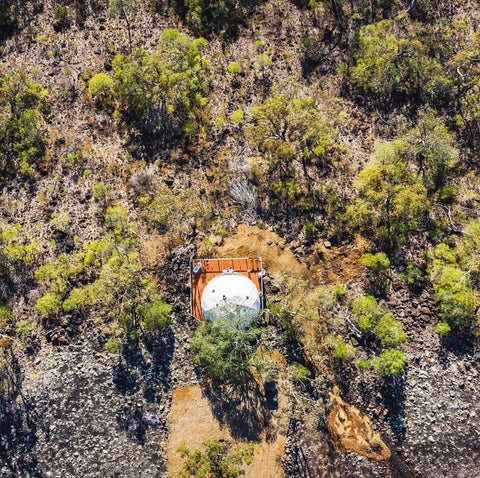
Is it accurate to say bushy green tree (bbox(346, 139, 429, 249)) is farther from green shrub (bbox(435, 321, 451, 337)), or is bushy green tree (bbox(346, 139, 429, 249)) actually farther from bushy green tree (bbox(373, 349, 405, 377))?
bushy green tree (bbox(373, 349, 405, 377))

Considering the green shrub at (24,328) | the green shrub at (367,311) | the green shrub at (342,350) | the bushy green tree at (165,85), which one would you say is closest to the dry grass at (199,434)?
the green shrub at (342,350)

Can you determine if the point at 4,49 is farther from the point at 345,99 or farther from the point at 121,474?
the point at 121,474

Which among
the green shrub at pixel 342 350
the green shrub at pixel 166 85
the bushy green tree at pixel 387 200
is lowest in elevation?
the green shrub at pixel 342 350

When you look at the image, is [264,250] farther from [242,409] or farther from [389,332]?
[242,409]

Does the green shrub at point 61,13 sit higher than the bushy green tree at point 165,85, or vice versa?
the green shrub at point 61,13

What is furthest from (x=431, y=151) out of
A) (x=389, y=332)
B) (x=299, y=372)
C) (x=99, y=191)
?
(x=99, y=191)

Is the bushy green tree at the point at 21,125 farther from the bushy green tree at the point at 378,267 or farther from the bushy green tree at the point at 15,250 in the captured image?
Result: the bushy green tree at the point at 378,267

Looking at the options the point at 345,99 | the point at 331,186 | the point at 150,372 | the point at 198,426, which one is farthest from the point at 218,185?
the point at 198,426
